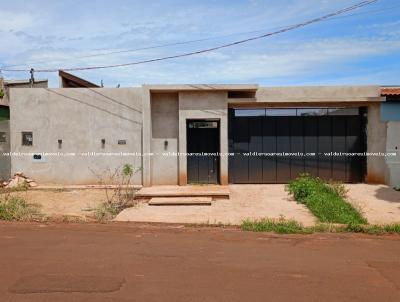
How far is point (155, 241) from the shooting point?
762 cm

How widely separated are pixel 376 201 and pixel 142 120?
7.18m

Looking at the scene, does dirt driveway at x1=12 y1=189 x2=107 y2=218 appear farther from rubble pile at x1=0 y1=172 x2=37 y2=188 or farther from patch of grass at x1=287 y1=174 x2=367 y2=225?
patch of grass at x1=287 y1=174 x2=367 y2=225

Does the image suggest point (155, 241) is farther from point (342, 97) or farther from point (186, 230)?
point (342, 97)

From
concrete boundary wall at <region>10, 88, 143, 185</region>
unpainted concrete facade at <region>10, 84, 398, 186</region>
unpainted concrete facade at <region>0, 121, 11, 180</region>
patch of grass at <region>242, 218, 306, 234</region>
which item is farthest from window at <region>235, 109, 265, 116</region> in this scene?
unpainted concrete facade at <region>0, 121, 11, 180</region>

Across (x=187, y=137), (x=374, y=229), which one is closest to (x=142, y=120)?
(x=187, y=137)

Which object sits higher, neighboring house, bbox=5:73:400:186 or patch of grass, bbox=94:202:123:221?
neighboring house, bbox=5:73:400:186

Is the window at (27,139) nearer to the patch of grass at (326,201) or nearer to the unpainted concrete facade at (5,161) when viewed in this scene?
the unpainted concrete facade at (5,161)

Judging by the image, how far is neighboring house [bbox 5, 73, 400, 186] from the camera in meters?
14.2

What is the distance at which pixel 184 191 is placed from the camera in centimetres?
1250

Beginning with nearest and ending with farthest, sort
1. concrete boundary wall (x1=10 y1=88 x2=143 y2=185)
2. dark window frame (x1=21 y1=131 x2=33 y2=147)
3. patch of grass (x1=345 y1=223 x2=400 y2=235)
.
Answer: patch of grass (x1=345 y1=223 x2=400 y2=235) < concrete boundary wall (x1=10 y1=88 x2=143 y2=185) < dark window frame (x1=21 y1=131 x2=33 y2=147)

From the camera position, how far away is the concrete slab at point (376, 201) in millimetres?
9953

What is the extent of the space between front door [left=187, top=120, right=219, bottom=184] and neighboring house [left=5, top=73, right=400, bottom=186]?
3 centimetres

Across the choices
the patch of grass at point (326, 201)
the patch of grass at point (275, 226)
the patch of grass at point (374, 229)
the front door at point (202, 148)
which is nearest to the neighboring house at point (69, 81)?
the front door at point (202, 148)

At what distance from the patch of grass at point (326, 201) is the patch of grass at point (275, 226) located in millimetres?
947
